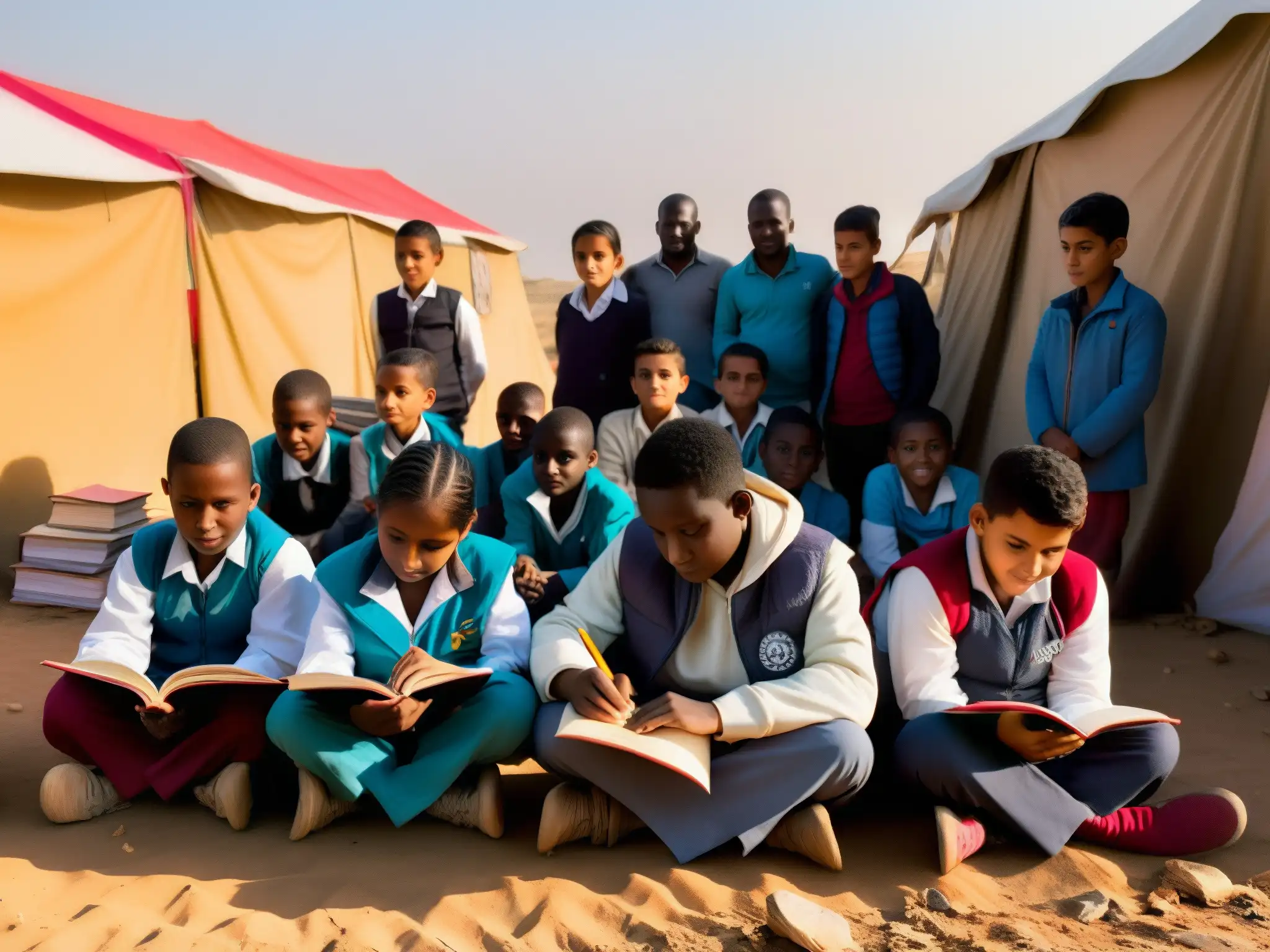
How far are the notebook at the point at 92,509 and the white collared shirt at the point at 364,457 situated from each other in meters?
1.48

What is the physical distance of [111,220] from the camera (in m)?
5.41

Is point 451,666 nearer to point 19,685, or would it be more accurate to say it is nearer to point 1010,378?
point 19,685

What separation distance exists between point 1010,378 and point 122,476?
479cm

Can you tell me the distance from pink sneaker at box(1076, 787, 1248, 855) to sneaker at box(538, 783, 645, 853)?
1065 millimetres

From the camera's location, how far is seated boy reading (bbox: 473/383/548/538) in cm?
400

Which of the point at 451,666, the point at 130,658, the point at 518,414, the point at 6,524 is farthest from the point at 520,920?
the point at 6,524

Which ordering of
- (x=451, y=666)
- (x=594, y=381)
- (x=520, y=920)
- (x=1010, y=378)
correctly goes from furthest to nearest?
(x=1010, y=378)
(x=594, y=381)
(x=451, y=666)
(x=520, y=920)

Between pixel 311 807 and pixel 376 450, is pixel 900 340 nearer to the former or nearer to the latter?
pixel 376 450

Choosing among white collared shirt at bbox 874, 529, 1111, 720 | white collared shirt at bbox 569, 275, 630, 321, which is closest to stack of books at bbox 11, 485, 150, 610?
white collared shirt at bbox 569, 275, 630, 321

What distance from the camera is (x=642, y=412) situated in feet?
13.6

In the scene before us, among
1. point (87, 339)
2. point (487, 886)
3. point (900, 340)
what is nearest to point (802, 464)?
point (900, 340)

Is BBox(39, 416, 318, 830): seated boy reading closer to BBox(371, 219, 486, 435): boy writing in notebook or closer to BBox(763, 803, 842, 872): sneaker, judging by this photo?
BBox(763, 803, 842, 872): sneaker

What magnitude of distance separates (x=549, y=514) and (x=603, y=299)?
1.49 metres

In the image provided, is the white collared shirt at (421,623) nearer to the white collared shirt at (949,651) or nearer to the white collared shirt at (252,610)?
the white collared shirt at (252,610)
